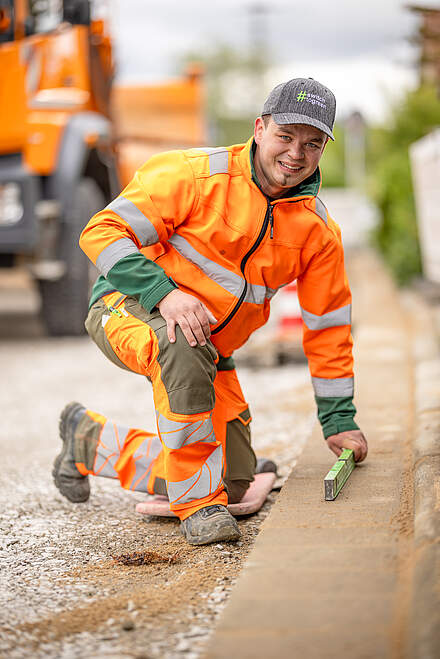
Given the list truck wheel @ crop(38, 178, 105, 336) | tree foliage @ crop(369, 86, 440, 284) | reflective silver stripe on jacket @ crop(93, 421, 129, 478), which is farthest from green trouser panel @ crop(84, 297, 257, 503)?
tree foliage @ crop(369, 86, 440, 284)

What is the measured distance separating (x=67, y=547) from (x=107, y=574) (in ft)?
1.06

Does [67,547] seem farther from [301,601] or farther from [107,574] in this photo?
[301,601]

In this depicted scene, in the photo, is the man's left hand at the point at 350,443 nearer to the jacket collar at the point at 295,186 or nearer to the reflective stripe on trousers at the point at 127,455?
the reflective stripe on trousers at the point at 127,455

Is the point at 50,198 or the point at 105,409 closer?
the point at 105,409

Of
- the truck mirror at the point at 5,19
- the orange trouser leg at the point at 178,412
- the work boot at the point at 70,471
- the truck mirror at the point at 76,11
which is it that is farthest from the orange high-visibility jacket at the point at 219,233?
the truck mirror at the point at 5,19

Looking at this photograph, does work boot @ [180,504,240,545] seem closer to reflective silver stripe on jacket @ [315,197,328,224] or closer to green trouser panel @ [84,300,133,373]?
green trouser panel @ [84,300,133,373]

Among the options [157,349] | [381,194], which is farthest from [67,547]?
[381,194]

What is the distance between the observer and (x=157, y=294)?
282cm

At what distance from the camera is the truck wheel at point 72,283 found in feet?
24.6

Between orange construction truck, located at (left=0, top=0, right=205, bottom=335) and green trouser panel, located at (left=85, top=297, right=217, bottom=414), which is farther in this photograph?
orange construction truck, located at (left=0, top=0, right=205, bottom=335)

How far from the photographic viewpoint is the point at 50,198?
733 centimetres

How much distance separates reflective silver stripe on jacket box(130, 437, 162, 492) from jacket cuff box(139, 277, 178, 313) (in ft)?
1.93

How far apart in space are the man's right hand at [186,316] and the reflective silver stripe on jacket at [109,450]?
0.63 m

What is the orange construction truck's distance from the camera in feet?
22.6
